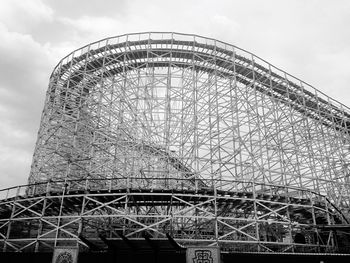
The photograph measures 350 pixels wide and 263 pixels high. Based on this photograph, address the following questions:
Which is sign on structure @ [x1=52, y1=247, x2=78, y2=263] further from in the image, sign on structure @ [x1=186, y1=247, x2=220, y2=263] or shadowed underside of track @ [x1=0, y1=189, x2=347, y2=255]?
sign on structure @ [x1=186, y1=247, x2=220, y2=263]

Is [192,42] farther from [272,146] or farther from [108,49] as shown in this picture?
[272,146]

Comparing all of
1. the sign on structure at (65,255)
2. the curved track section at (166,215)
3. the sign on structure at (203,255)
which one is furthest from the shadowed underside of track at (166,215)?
the sign on structure at (203,255)

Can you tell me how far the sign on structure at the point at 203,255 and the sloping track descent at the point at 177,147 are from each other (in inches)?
204

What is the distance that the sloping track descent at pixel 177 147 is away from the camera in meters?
15.3

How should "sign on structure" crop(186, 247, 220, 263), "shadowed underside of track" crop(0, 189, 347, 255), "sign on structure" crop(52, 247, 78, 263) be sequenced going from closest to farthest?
"sign on structure" crop(186, 247, 220, 263)
"sign on structure" crop(52, 247, 78, 263)
"shadowed underside of track" crop(0, 189, 347, 255)

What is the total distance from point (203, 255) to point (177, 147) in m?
9.87

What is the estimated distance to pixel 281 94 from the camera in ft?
74.5

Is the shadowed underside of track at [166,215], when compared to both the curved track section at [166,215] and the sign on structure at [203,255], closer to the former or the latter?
the curved track section at [166,215]

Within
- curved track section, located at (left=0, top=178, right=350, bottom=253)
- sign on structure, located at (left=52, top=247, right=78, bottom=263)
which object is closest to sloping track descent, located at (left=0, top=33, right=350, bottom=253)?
curved track section, located at (left=0, top=178, right=350, bottom=253)

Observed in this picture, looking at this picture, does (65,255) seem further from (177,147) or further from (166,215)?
(177,147)

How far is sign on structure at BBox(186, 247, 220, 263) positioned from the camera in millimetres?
8359

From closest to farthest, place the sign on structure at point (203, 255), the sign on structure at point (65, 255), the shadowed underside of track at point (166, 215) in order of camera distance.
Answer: the sign on structure at point (203, 255) < the sign on structure at point (65, 255) < the shadowed underside of track at point (166, 215)

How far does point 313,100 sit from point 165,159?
10.9m

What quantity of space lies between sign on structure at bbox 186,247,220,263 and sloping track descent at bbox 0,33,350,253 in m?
5.17
